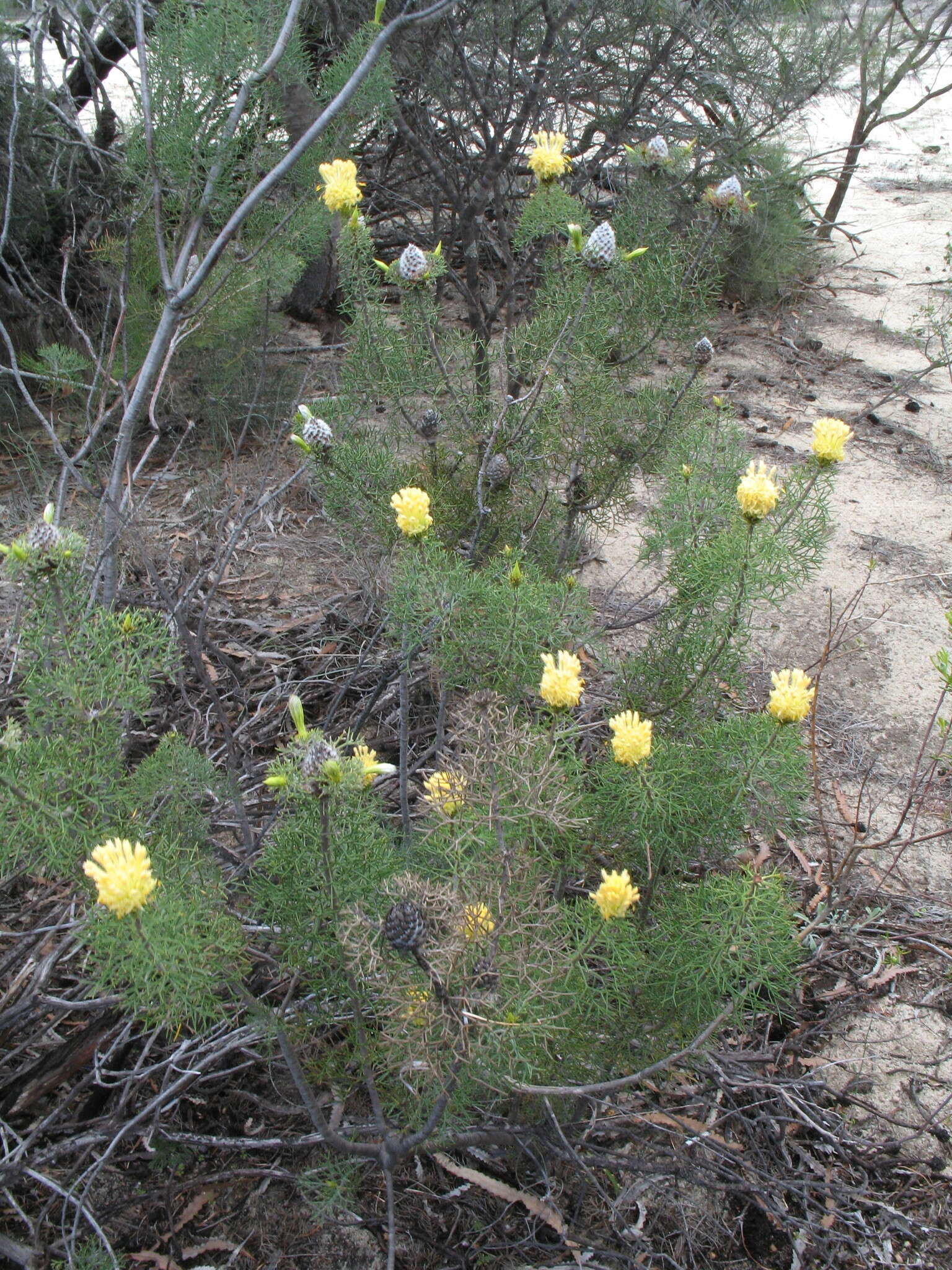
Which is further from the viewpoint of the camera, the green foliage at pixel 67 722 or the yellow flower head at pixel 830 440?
the yellow flower head at pixel 830 440

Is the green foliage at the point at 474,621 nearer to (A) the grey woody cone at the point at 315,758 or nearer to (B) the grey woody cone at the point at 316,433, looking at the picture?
(B) the grey woody cone at the point at 316,433

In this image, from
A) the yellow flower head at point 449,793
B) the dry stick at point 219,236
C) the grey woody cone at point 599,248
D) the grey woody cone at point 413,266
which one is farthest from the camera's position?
the grey woody cone at point 413,266

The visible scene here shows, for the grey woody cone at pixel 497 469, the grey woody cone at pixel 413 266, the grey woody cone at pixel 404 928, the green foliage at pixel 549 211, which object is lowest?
the grey woody cone at pixel 404 928

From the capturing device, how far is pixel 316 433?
2.10 meters

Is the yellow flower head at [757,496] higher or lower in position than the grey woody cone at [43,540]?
higher

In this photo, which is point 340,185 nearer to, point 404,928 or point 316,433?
point 316,433

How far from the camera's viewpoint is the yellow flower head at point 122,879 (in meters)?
1.07

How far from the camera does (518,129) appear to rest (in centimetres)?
388

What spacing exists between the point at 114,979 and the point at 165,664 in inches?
20.9

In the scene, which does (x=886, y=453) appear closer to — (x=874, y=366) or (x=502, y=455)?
(x=874, y=366)

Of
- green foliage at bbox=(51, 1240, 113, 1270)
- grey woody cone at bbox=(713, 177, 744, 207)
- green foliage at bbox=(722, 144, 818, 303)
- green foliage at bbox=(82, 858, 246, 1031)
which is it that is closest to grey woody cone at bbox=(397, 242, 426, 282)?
grey woody cone at bbox=(713, 177, 744, 207)

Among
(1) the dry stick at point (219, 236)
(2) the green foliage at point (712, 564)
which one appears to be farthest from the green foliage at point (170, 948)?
(2) the green foliage at point (712, 564)

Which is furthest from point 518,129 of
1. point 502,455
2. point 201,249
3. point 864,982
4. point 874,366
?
point 864,982

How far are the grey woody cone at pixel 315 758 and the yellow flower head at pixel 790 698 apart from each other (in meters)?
0.77
